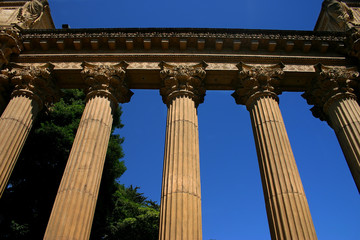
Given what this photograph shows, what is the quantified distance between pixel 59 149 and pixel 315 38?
2732 centimetres

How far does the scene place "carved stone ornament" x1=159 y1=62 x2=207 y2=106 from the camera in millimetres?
19953

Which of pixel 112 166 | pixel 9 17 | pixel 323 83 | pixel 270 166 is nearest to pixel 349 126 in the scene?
pixel 323 83

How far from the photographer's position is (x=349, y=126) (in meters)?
18.2

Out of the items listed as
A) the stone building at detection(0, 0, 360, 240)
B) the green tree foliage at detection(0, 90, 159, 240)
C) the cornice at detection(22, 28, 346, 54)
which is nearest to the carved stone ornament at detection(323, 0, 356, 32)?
the stone building at detection(0, 0, 360, 240)

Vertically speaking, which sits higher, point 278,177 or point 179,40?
point 179,40

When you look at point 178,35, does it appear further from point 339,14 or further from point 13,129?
point 339,14

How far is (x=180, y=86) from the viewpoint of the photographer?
794 inches

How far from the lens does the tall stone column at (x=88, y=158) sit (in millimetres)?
13609

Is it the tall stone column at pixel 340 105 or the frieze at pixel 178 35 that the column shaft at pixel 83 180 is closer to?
the frieze at pixel 178 35

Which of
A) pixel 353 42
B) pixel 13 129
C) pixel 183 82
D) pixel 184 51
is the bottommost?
pixel 13 129

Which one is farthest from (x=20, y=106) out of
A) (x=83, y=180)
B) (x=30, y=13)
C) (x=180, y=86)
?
(x=30, y=13)

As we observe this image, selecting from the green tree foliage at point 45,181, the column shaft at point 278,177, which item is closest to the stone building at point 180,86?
the column shaft at point 278,177

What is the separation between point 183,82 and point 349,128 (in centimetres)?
1165

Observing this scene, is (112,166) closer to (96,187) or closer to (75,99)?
(75,99)
